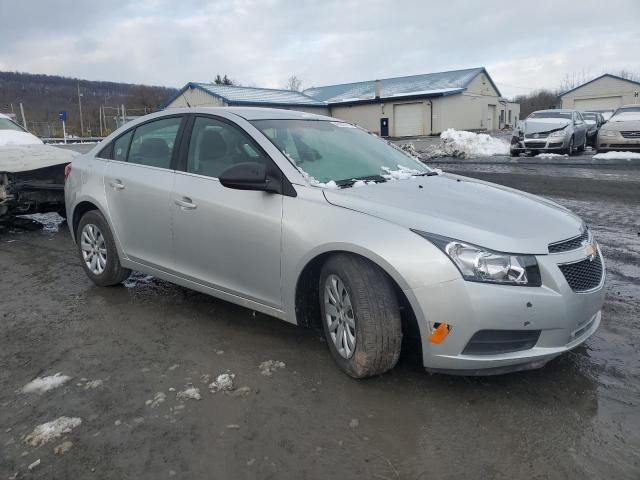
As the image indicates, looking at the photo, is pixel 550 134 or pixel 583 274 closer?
pixel 583 274

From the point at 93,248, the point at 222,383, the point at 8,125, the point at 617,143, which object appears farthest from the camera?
the point at 617,143

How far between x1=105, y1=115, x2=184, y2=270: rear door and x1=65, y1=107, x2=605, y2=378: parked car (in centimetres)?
1

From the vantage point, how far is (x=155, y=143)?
4.55 meters

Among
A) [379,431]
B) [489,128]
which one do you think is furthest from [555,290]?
[489,128]

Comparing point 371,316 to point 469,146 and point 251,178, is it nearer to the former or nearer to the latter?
point 251,178

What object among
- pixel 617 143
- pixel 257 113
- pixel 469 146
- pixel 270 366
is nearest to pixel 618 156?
pixel 617 143

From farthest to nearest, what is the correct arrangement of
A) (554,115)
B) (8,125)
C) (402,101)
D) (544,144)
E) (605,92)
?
1. (605,92)
2. (402,101)
3. (554,115)
4. (544,144)
5. (8,125)

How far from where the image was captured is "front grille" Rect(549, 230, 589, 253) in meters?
2.95

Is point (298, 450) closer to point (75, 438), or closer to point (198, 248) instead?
point (75, 438)

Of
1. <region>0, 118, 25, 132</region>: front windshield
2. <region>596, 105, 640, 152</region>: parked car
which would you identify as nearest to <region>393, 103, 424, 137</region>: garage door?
<region>596, 105, 640, 152</region>: parked car

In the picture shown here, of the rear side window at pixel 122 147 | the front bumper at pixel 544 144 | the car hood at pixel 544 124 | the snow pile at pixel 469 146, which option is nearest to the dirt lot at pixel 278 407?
the rear side window at pixel 122 147

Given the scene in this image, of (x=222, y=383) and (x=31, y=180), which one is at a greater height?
(x=31, y=180)

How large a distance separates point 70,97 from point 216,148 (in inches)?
3616

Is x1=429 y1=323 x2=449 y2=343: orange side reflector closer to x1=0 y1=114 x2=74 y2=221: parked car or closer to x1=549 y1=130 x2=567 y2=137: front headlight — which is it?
x1=0 y1=114 x2=74 y2=221: parked car
